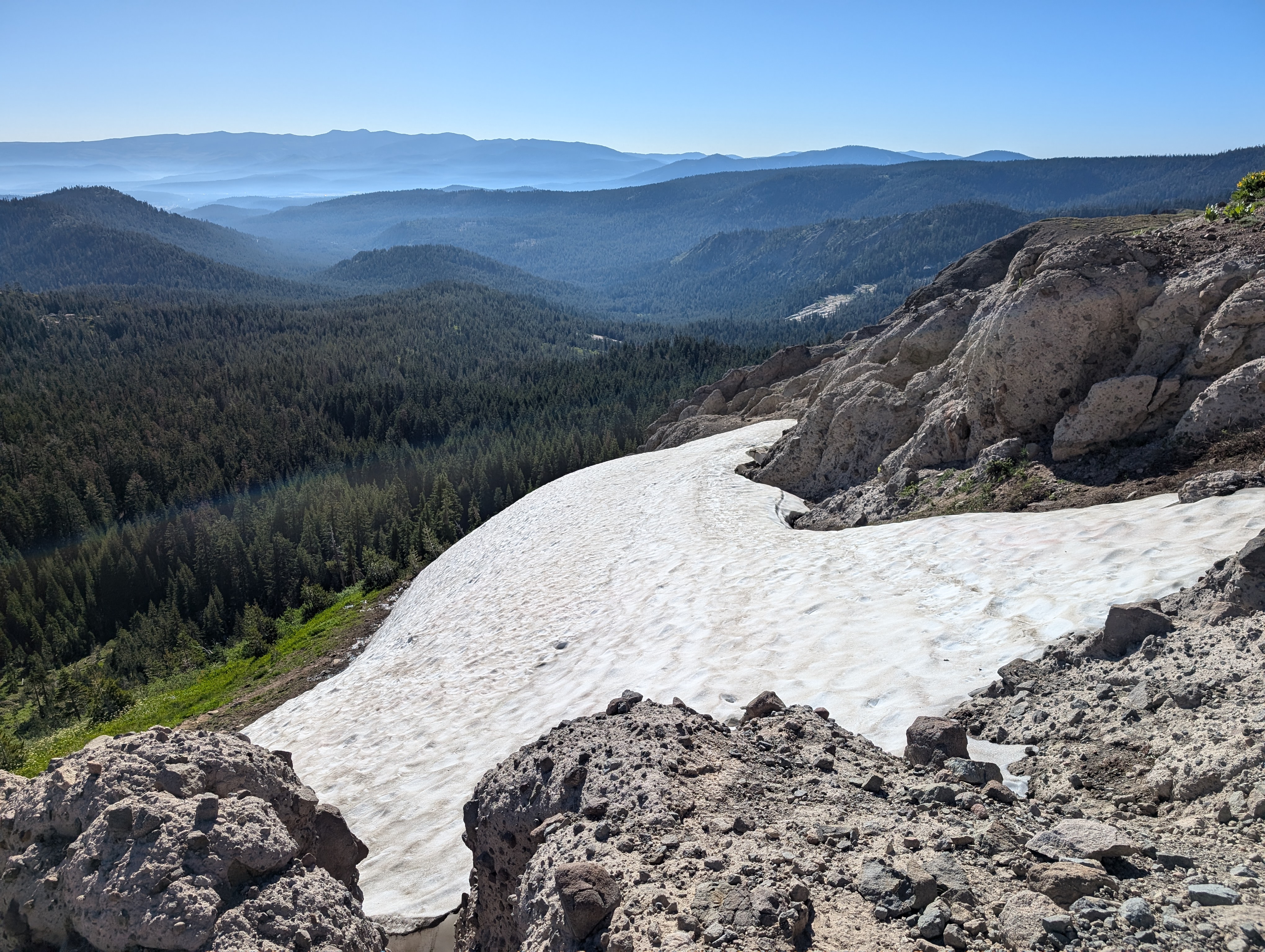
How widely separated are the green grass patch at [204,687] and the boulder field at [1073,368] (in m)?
23.9

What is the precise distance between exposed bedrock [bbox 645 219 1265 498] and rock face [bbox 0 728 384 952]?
46.4ft

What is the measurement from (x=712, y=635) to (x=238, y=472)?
11939cm

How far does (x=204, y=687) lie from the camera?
44.8m

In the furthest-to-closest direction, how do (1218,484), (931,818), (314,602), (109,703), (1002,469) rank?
(314,602) → (109,703) → (1002,469) → (1218,484) → (931,818)

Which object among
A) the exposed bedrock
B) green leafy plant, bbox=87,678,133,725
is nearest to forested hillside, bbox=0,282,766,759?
green leafy plant, bbox=87,678,133,725

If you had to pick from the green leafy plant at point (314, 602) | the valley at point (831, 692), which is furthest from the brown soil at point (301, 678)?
the green leafy plant at point (314, 602)

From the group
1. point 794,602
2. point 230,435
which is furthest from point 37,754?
point 230,435

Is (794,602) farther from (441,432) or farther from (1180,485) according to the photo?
(441,432)

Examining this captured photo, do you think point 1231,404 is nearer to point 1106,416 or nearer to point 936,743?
point 1106,416

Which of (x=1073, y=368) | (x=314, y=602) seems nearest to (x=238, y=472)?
(x=314, y=602)

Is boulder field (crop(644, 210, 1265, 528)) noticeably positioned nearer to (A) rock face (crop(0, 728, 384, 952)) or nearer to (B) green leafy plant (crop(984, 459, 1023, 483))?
(B) green leafy plant (crop(984, 459, 1023, 483))

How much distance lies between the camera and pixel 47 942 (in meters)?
5.27

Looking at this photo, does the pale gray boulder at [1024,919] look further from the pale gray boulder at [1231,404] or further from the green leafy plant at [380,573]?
the green leafy plant at [380,573]

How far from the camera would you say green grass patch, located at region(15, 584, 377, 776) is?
3488cm
